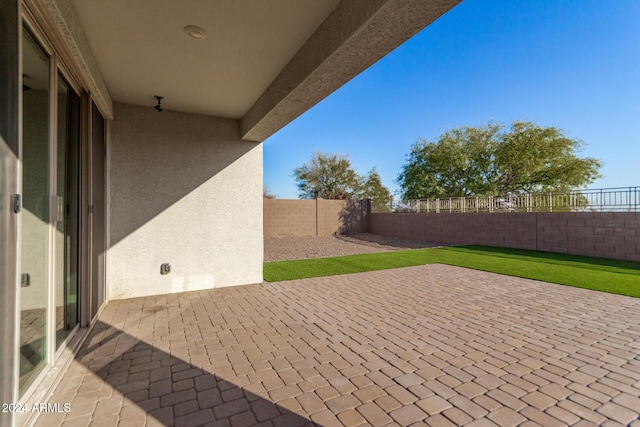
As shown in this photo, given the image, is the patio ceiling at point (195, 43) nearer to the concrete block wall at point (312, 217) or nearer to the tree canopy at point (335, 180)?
the concrete block wall at point (312, 217)

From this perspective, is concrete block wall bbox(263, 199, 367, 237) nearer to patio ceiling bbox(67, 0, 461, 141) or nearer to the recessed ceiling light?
patio ceiling bbox(67, 0, 461, 141)

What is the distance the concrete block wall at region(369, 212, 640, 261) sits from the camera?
7.55 meters

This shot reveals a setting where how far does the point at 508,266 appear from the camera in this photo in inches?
269

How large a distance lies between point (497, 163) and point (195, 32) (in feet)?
65.9

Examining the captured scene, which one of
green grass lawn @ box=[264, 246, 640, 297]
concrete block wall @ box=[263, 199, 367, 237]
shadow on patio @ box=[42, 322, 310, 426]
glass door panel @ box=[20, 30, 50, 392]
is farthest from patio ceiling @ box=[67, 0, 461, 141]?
concrete block wall @ box=[263, 199, 367, 237]

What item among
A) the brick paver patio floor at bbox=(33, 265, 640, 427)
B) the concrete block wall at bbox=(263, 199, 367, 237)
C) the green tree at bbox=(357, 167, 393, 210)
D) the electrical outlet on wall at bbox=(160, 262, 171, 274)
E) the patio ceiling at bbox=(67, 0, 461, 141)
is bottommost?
the brick paver patio floor at bbox=(33, 265, 640, 427)

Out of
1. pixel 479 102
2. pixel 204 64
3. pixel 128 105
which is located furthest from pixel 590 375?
pixel 479 102

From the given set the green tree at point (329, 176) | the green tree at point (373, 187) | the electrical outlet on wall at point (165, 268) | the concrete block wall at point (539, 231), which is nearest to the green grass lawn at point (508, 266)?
the concrete block wall at point (539, 231)

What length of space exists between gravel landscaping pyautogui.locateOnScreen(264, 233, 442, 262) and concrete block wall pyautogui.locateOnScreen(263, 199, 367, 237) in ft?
1.78

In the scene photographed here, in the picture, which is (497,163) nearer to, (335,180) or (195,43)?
(335,180)

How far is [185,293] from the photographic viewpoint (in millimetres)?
4480

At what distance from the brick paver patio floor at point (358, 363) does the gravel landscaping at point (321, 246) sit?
4.87 m

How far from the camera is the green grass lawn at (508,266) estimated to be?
210 inches

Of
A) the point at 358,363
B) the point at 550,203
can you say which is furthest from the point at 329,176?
the point at 358,363
